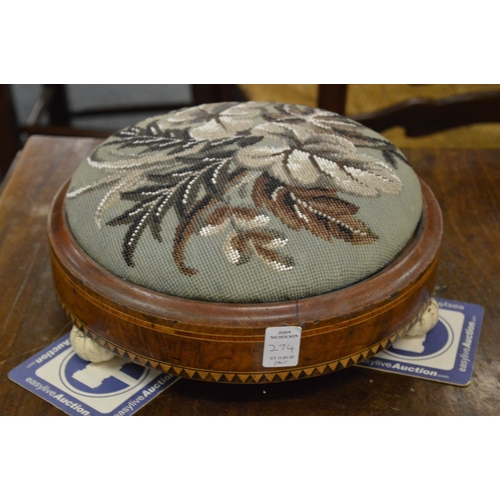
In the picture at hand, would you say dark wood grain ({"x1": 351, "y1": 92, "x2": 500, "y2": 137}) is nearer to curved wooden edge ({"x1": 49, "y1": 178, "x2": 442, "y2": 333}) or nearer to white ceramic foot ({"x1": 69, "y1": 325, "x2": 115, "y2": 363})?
curved wooden edge ({"x1": 49, "y1": 178, "x2": 442, "y2": 333})

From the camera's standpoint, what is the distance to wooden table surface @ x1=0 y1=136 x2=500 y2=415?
43.2 inches

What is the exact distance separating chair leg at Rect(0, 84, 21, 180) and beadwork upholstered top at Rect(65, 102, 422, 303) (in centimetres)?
109

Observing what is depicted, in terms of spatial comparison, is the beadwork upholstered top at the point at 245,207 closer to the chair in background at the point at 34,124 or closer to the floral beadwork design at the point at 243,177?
the floral beadwork design at the point at 243,177

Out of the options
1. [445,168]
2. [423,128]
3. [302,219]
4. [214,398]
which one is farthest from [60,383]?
[423,128]

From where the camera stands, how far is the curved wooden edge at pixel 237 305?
0.95 m

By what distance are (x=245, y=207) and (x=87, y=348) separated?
33 cm

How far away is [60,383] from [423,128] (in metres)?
1.12

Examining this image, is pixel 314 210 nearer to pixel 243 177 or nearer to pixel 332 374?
pixel 243 177

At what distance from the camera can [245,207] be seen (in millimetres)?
1019

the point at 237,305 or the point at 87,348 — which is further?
the point at 87,348

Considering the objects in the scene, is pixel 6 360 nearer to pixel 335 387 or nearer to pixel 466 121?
pixel 335 387

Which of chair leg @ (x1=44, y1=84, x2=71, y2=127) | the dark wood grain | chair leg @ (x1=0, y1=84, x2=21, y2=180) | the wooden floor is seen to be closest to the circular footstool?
the dark wood grain

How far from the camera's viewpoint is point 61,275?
1073 millimetres

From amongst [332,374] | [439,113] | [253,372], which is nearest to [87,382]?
[253,372]
